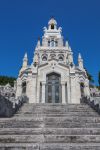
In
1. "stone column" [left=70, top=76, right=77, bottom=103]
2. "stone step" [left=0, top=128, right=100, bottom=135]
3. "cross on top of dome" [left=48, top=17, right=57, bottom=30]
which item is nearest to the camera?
"stone step" [left=0, top=128, right=100, bottom=135]

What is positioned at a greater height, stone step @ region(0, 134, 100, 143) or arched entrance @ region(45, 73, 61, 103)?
arched entrance @ region(45, 73, 61, 103)

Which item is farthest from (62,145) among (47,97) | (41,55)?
(41,55)

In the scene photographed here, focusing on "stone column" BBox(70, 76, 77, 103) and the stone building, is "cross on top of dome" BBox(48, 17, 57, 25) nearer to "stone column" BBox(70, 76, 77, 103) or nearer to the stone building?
the stone building

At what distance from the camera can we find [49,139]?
25.0 feet

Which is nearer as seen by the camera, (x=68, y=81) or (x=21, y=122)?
(x=21, y=122)

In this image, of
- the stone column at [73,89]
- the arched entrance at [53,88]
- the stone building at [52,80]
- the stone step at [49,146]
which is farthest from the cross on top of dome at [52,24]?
the stone step at [49,146]

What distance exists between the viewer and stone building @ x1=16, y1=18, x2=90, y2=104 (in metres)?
25.9

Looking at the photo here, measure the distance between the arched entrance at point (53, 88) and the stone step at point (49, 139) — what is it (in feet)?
59.8

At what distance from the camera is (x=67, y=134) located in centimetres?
825

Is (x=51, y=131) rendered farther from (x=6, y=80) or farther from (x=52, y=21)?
(x=6, y=80)

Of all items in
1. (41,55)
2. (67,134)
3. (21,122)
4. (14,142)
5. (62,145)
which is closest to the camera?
(62,145)

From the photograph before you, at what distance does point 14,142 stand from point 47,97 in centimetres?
1878

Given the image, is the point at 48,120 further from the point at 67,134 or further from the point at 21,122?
the point at 67,134

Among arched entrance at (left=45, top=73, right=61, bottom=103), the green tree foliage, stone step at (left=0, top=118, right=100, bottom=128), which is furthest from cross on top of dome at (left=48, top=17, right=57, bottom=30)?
stone step at (left=0, top=118, right=100, bottom=128)
